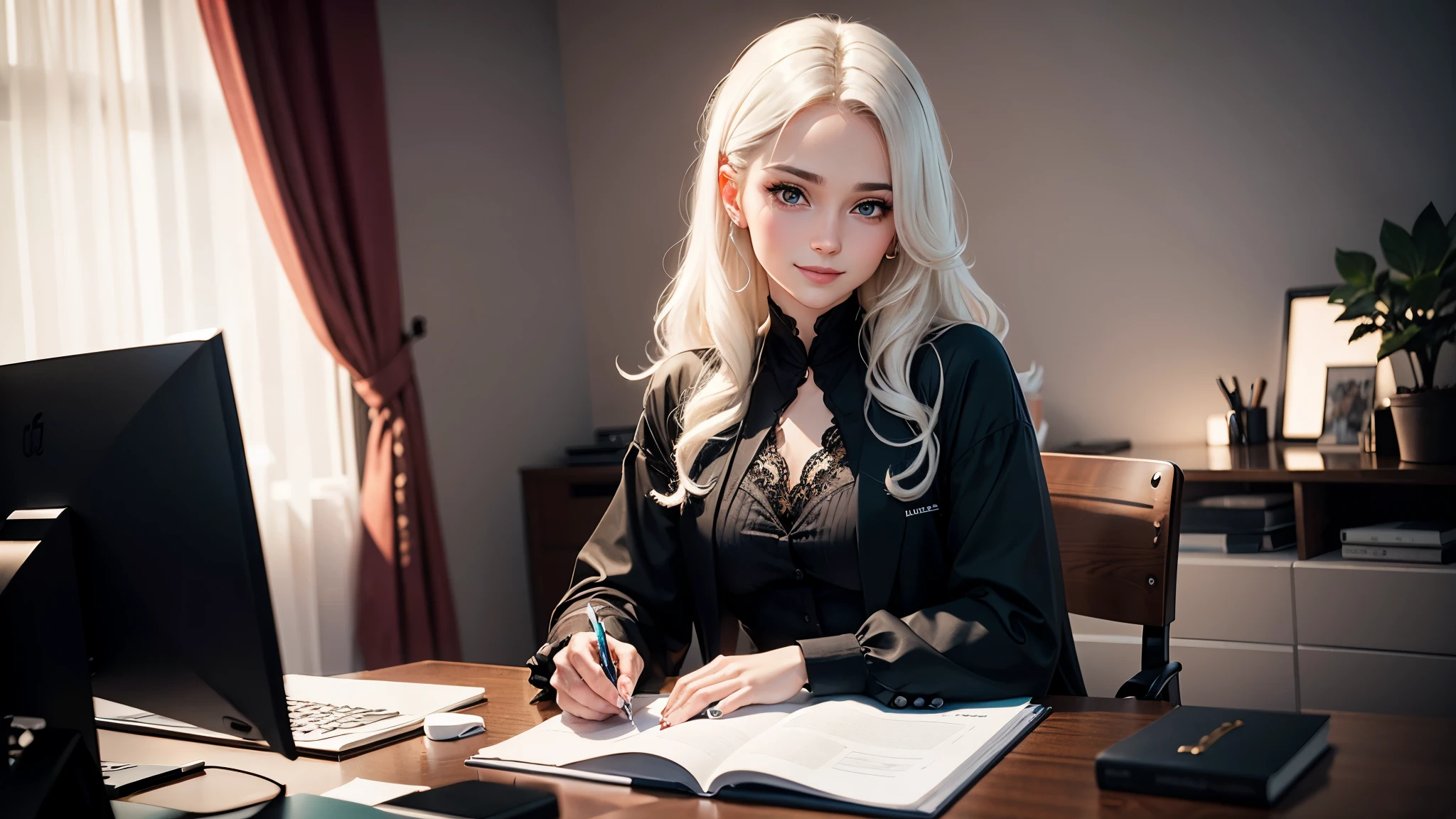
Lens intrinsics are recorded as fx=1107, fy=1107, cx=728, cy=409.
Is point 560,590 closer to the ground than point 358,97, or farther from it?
closer to the ground

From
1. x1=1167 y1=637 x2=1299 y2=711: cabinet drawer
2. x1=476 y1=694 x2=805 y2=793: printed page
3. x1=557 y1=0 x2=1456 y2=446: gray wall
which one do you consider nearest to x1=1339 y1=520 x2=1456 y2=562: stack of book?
x1=1167 y1=637 x2=1299 y2=711: cabinet drawer

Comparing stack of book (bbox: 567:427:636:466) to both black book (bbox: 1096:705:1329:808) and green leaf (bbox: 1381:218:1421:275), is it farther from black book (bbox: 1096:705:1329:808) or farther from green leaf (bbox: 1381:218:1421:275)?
black book (bbox: 1096:705:1329:808)

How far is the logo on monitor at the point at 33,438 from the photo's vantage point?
98cm

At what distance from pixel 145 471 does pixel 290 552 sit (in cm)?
217

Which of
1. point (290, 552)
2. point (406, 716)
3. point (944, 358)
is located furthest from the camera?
point (290, 552)

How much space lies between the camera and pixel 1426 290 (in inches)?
93.0

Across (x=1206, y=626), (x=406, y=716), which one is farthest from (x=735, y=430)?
(x=1206, y=626)

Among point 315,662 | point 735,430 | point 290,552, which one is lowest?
point 315,662

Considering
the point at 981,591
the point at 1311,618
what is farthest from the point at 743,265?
the point at 1311,618

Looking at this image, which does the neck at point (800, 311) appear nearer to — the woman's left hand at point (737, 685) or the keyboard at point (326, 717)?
the woman's left hand at point (737, 685)

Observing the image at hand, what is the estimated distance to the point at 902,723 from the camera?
1073 millimetres

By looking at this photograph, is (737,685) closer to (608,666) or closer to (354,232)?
(608,666)

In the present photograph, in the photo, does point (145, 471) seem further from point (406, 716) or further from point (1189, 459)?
point (1189, 459)

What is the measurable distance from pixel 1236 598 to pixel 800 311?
1545mm
